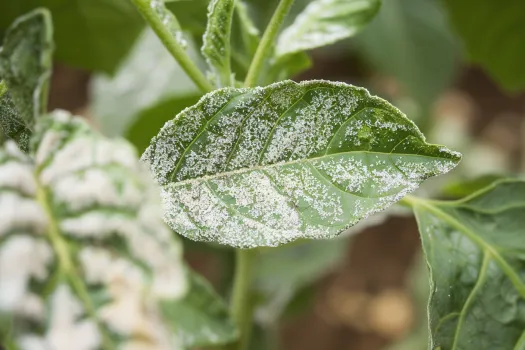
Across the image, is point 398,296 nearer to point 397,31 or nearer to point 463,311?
point 397,31

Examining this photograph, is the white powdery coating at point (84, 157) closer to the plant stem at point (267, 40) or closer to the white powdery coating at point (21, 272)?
the white powdery coating at point (21, 272)

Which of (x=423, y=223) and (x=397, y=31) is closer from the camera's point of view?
(x=423, y=223)

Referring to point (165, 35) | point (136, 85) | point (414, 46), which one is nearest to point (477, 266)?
point (165, 35)

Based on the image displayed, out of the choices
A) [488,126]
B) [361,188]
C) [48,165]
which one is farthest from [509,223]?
[488,126]

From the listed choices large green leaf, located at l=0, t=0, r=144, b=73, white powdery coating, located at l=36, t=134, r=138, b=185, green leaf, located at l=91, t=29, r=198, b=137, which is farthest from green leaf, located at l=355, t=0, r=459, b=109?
white powdery coating, located at l=36, t=134, r=138, b=185

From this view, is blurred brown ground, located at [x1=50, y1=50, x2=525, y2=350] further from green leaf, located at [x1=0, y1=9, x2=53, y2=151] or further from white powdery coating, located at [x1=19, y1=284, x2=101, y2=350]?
white powdery coating, located at [x1=19, y1=284, x2=101, y2=350]
